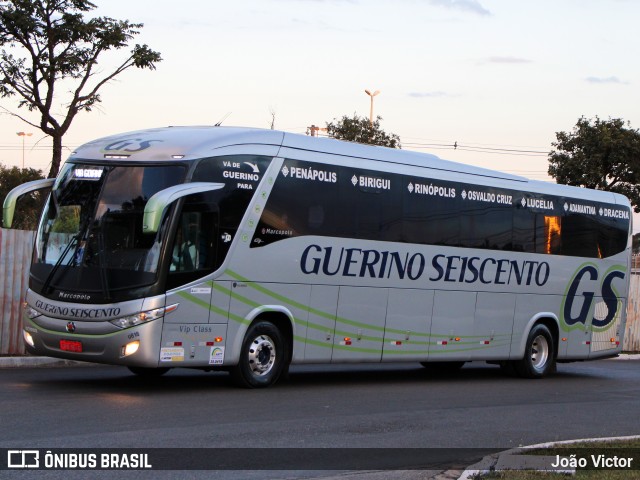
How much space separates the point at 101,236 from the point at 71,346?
56.2 inches

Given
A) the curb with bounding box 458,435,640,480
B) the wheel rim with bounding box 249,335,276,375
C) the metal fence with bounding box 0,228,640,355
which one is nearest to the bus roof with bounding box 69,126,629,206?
the wheel rim with bounding box 249,335,276,375

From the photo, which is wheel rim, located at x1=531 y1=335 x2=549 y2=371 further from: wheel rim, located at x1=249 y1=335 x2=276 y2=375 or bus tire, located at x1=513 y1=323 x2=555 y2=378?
wheel rim, located at x1=249 y1=335 x2=276 y2=375

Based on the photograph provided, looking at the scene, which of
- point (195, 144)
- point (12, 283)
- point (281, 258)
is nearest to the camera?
point (195, 144)

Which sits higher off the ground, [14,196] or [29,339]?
[14,196]

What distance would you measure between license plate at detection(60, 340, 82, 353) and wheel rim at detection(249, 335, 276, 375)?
2.40 meters

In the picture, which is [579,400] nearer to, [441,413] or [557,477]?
[441,413]

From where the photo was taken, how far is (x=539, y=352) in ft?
65.3

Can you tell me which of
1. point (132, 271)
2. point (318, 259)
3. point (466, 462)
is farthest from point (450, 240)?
point (466, 462)

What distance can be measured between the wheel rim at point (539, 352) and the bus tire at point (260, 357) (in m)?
6.72

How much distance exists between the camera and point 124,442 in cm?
944

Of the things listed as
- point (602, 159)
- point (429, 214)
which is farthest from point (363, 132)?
point (429, 214)

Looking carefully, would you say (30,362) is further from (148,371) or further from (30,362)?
(148,371)

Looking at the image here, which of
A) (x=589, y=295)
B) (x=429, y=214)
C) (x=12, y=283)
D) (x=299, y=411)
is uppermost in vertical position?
(x=429, y=214)

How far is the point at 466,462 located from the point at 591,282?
11994 millimetres
